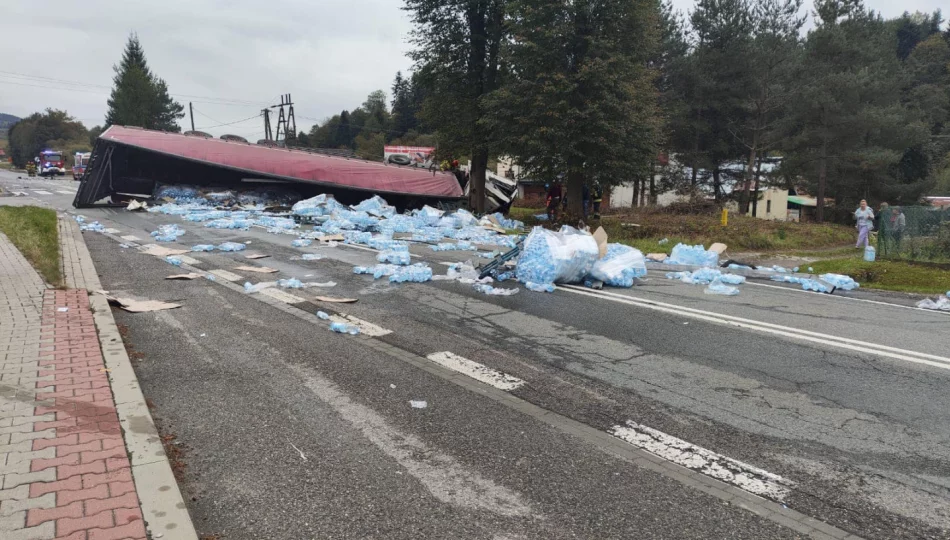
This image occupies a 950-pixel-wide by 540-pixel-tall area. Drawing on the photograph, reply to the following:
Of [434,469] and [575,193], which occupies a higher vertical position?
[575,193]

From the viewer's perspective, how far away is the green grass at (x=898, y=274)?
1129 centimetres

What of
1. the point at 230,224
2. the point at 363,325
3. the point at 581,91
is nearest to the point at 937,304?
the point at 363,325

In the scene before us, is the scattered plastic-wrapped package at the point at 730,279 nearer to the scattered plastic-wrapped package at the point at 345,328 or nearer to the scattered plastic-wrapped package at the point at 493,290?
the scattered plastic-wrapped package at the point at 493,290

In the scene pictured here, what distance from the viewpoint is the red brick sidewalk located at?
2.89 meters

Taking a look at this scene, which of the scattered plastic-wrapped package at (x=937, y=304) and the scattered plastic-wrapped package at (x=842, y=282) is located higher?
the scattered plastic-wrapped package at (x=842, y=282)

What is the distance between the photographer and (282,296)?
8.62 metres

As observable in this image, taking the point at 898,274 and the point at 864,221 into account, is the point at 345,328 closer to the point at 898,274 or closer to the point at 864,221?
the point at 898,274

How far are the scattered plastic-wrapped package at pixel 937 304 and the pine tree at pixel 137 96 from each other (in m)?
75.7

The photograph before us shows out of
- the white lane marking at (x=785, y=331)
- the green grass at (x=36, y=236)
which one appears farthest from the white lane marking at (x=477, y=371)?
the green grass at (x=36, y=236)

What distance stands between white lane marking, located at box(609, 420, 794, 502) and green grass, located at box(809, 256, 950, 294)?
30.5 feet

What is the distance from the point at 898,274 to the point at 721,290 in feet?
16.4

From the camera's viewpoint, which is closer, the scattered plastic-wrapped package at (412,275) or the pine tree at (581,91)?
the scattered plastic-wrapped package at (412,275)

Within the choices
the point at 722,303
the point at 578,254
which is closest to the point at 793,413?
the point at 722,303

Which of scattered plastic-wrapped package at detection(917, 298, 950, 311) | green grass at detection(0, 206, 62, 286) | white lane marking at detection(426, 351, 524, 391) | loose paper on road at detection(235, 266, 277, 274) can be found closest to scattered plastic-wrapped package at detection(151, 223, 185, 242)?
green grass at detection(0, 206, 62, 286)
